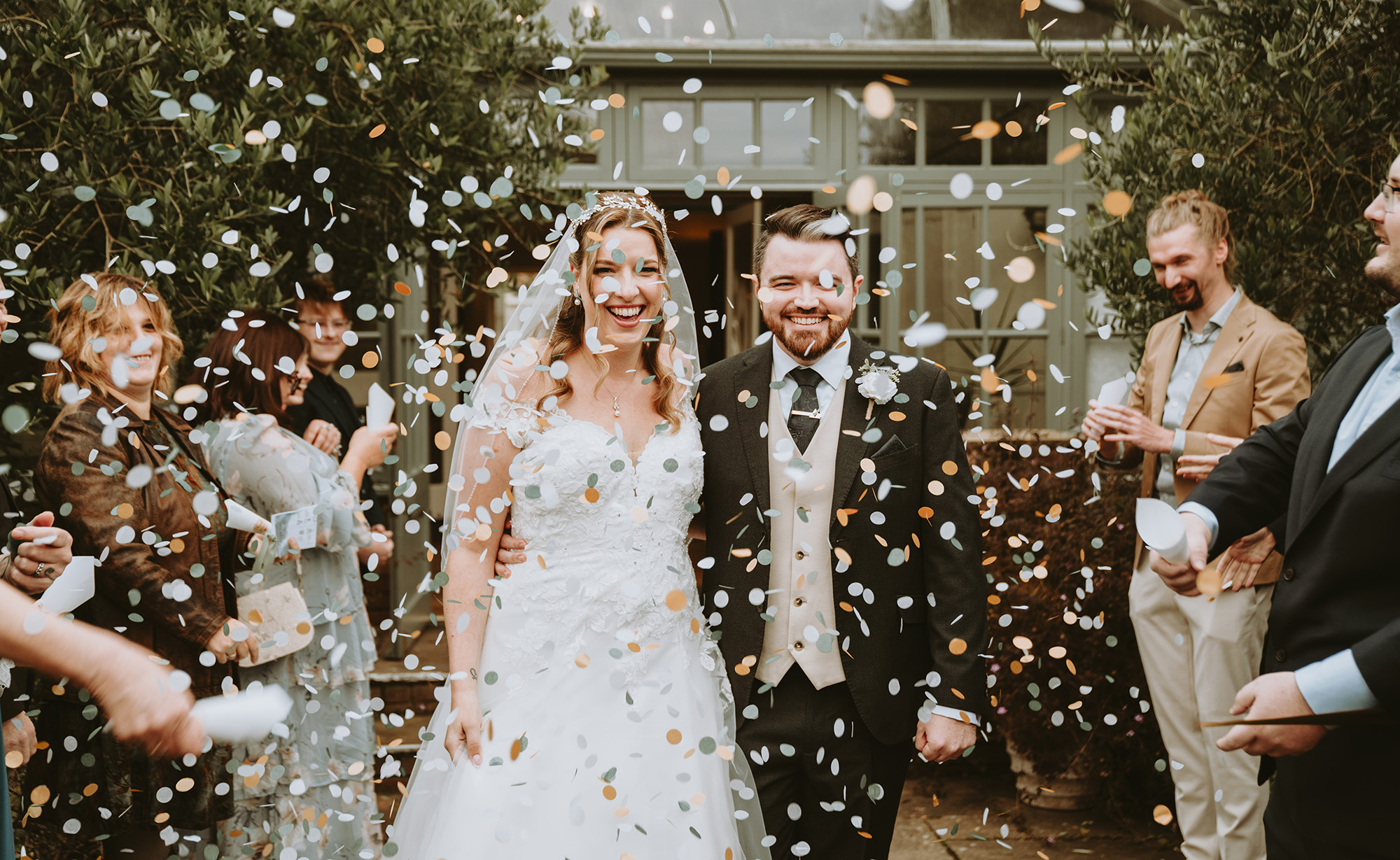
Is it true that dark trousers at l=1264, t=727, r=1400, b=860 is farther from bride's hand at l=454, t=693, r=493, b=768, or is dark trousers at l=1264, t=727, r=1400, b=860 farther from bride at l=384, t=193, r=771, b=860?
bride's hand at l=454, t=693, r=493, b=768

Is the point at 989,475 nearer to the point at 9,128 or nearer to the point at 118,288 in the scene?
the point at 118,288

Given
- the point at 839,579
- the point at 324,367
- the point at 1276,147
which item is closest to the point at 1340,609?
the point at 839,579

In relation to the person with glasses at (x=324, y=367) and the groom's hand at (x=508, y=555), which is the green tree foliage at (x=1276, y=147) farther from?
the person with glasses at (x=324, y=367)

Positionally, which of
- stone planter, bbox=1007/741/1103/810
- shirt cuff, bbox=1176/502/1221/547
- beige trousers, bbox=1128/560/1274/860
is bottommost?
stone planter, bbox=1007/741/1103/810

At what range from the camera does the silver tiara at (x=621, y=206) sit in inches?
97.3

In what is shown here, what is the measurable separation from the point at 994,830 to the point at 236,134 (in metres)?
3.81

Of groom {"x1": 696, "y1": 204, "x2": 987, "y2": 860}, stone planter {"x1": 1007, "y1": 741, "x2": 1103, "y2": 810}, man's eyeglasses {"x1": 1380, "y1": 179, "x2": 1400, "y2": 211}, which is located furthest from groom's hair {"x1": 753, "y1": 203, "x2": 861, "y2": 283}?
stone planter {"x1": 1007, "y1": 741, "x2": 1103, "y2": 810}

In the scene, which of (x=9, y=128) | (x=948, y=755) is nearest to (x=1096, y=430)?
(x=948, y=755)

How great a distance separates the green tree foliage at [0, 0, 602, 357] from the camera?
10.6 feet

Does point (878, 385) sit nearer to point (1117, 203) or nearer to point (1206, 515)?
point (1206, 515)

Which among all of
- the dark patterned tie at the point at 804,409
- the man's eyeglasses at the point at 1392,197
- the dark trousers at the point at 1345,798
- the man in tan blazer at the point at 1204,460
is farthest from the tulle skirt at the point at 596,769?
the man's eyeglasses at the point at 1392,197

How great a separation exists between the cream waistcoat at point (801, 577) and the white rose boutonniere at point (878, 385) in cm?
12

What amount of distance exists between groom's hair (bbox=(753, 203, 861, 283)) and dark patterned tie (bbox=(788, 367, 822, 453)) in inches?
10.0

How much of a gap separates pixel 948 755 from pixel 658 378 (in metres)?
1.13
